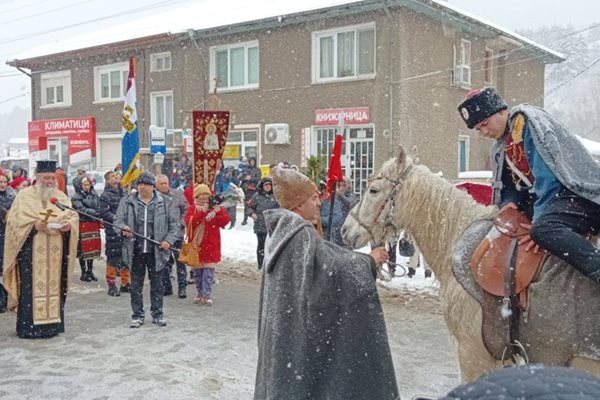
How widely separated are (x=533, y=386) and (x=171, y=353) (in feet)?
17.8

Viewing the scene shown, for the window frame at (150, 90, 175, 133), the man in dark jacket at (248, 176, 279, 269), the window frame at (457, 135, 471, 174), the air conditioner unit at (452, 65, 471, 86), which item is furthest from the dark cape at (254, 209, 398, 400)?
the window frame at (150, 90, 175, 133)

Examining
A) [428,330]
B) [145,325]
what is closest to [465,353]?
[428,330]

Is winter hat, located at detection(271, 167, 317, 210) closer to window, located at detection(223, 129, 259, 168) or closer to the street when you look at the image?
the street

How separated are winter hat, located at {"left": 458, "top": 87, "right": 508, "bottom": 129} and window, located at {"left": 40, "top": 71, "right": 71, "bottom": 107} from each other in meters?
25.2

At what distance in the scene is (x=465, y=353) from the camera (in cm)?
340

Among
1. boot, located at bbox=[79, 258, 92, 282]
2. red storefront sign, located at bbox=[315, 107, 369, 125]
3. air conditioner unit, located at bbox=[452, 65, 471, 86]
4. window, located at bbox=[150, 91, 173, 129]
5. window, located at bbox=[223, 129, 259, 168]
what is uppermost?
air conditioner unit, located at bbox=[452, 65, 471, 86]

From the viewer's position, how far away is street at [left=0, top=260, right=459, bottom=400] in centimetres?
498

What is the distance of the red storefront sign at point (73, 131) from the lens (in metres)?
24.8

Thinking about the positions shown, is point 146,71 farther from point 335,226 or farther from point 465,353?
point 465,353

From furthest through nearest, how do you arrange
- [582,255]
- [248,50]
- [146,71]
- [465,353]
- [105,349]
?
[146,71] < [248,50] < [105,349] < [465,353] < [582,255]

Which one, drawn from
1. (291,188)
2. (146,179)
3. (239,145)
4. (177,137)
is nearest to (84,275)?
(146,179)

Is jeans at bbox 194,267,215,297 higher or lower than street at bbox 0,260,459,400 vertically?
higher

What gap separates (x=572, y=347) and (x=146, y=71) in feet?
72.5

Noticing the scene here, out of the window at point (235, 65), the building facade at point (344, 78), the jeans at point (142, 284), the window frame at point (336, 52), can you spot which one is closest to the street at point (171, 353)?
the jeans at point (142, 284)
